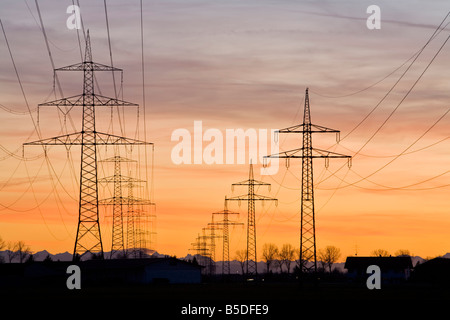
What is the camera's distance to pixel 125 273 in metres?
147

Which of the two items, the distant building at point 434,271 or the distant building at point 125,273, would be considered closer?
the distant building at point 125,273

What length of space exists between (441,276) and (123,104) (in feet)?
346

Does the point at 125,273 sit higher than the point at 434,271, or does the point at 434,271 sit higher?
the point at 125,273

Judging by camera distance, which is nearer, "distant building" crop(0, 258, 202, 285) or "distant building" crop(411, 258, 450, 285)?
"distant building" crop(0, 258, 202, 285)

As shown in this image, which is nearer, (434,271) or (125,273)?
(125,273)

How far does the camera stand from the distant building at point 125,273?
140 metres

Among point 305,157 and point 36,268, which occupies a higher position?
point 305,157

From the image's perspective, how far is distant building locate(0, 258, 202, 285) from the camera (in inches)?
5507
